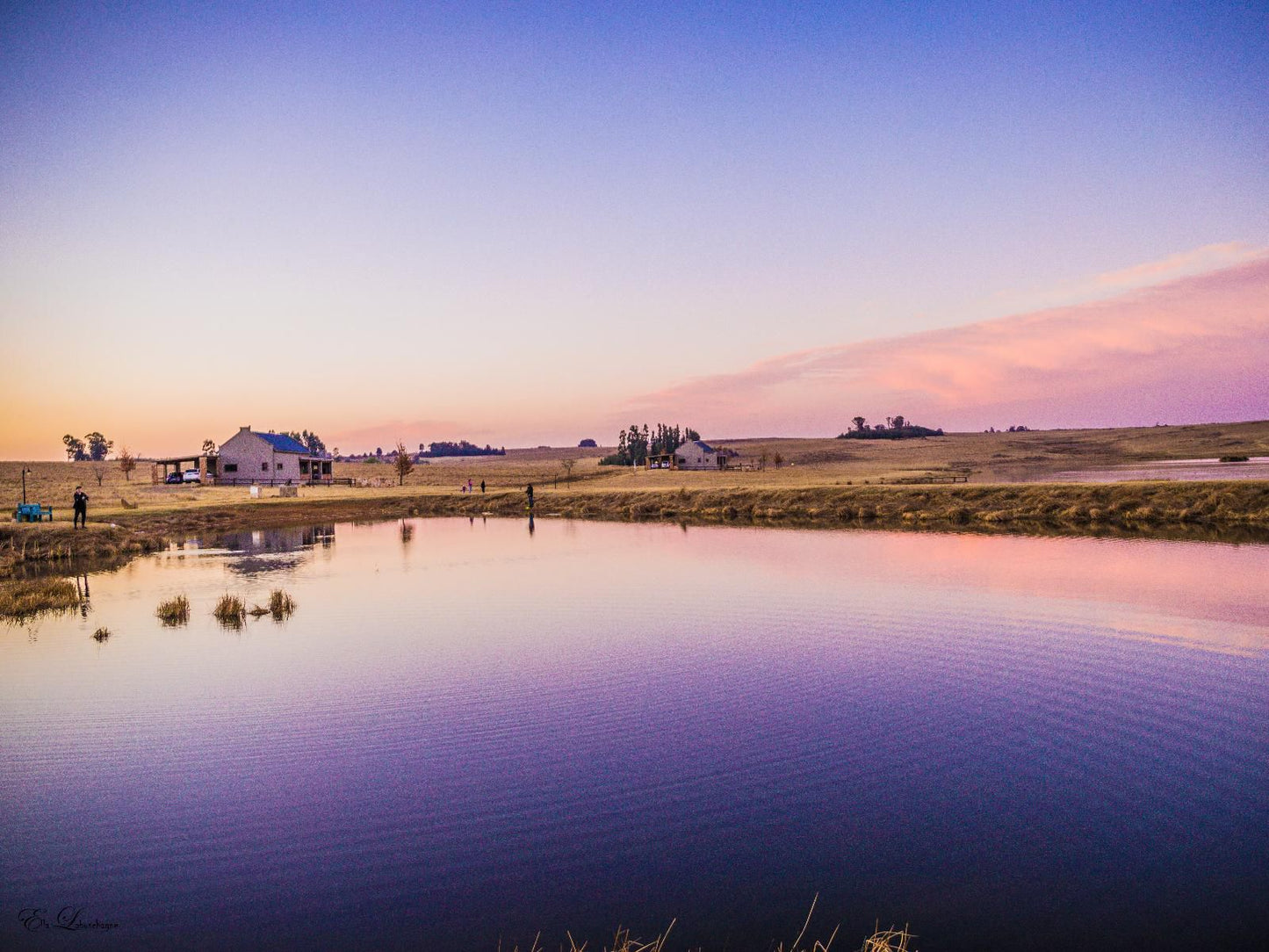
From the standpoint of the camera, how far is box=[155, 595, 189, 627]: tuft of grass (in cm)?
2191

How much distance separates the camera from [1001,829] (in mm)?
8898

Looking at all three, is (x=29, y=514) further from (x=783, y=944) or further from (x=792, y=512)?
(x=783, y=944)

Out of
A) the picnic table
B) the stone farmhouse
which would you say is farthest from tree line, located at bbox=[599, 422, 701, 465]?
the picnic table

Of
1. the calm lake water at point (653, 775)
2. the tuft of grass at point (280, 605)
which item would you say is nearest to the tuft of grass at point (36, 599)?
the calm lake water at point (653, 775)

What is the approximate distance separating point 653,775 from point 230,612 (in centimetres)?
1647

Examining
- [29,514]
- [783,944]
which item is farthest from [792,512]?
[783,944]

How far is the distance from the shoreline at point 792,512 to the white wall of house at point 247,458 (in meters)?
16.7

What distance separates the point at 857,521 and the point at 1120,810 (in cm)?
4113

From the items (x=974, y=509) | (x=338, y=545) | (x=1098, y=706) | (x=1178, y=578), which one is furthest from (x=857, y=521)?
(x=1098, y=706)

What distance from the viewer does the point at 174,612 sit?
22391 mm

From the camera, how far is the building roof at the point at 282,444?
3460 inches

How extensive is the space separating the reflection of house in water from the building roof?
117 feet

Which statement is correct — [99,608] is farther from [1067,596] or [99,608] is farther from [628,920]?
[1067,596]

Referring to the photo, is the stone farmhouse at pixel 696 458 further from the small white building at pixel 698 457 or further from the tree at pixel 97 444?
the tree at pixel 97 444
